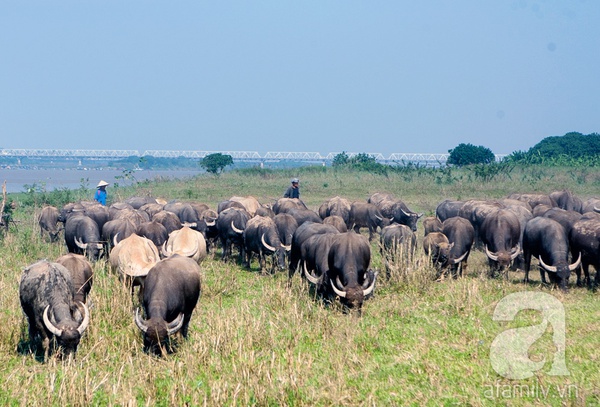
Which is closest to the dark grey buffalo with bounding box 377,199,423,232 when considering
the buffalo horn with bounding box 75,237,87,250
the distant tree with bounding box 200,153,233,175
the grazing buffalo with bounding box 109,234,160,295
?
the buffalo horn with bounding box 75,237,87,250

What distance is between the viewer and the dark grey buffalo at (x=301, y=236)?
14094 mm

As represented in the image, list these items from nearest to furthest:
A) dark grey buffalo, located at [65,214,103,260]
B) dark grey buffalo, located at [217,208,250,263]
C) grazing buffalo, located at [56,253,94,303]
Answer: grazing buffalo, located at [56,253,94,303], dark grey buffalo, located at [65,214,103,260], dark grey buffalo, located at [217,208,250,263]

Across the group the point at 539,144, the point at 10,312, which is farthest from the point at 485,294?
the point at 539,144

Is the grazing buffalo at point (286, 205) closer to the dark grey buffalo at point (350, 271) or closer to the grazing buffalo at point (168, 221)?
the grazing buffalo at point (168, 221)

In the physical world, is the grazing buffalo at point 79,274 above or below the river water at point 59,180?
above

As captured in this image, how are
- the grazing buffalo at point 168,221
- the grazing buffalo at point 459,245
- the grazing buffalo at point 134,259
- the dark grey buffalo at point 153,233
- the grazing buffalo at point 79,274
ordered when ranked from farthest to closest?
the grazing buffalo at point 168,221
the dark grey buffalo at point 153,233
the grazing buffalo at point 459,245
the grazing buffalo at point 134,259
the grazing buffalo at point 79,274

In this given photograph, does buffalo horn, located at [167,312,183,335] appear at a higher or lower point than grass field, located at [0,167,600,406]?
higher

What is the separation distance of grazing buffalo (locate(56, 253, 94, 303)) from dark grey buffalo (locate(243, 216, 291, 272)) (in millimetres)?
5689

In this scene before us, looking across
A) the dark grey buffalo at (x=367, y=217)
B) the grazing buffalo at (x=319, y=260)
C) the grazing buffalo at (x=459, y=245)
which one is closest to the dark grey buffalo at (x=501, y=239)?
the grazing buffalo at (x=459, y=245)

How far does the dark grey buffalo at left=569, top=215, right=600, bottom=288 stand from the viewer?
44.2 feet

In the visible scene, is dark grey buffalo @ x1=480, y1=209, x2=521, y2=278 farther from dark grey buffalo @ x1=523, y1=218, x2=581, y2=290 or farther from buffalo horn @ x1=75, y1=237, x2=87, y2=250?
buffalo horn @ x1=75, y1=237, x2=87, y2=250

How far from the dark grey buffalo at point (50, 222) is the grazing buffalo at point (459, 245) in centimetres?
1345

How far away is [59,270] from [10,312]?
75.6 inches

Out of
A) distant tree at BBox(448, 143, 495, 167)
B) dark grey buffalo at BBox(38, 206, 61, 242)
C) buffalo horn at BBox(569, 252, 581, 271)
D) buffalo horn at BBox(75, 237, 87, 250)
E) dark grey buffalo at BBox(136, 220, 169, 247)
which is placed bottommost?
dark grey buffalo at BBox(38, 206, 61, 242)
